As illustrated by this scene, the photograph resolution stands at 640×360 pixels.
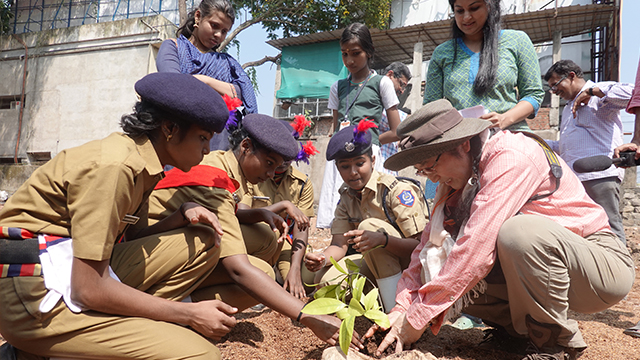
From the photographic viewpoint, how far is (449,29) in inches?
386

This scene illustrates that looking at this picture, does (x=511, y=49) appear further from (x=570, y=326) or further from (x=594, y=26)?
(x=594, y=26)

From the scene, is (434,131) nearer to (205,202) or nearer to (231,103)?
(205,202)

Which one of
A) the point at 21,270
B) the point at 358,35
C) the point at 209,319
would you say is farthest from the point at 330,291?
the point at 358,35

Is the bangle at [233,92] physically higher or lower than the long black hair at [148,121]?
higher

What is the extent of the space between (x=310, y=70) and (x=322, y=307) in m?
11.4

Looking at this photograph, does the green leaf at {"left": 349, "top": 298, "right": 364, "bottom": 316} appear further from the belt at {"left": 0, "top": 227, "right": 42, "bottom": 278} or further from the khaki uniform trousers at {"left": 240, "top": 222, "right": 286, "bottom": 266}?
the belt at {"left": 0, "top": 227, "right": 42, "bottom": 278}

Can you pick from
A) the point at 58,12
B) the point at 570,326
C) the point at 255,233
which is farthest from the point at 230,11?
the point at 58,12

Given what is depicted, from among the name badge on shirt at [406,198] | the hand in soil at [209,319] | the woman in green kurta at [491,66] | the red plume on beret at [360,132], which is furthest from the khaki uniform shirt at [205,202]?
the woman in green kurta at [491,66]

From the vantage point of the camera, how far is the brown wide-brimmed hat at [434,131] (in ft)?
6.55

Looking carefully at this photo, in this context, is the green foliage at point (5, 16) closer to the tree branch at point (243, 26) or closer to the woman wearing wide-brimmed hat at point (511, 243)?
the tree branch at point (243, 26)

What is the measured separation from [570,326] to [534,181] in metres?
0.65

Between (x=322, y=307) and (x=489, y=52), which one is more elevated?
(x=489, y=52)

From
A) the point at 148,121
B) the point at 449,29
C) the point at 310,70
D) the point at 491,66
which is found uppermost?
the point at 449,29

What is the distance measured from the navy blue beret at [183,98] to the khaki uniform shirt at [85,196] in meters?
0.23
